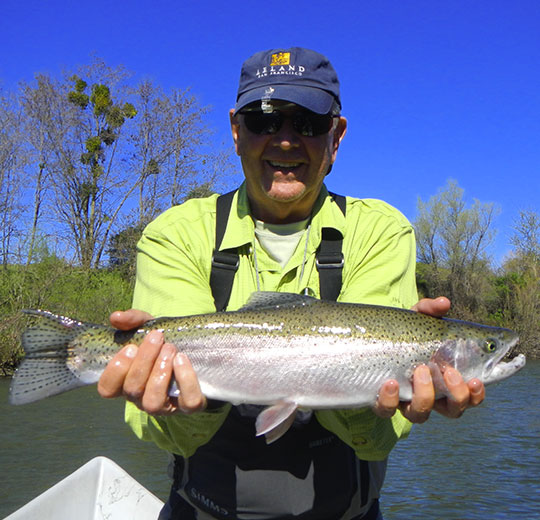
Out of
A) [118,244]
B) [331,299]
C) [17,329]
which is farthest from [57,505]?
[118,244]

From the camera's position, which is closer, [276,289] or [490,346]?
[490,346]

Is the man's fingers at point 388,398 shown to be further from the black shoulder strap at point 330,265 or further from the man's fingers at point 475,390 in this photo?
the black shoulder strap at point 330,265

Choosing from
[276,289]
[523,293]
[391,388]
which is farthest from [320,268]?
[523,293]

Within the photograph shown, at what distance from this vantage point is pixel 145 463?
10.3 meters

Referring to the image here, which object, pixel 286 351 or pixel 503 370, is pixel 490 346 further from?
pixel 286 351

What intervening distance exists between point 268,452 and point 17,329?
1626 cm

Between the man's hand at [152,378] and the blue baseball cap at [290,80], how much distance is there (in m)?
1.37

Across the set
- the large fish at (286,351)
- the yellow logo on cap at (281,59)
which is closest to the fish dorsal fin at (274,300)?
the large fish at (286,351)

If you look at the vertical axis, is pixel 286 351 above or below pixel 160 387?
above

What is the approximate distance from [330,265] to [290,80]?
1.00 m

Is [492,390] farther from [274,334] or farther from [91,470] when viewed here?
[274,334]

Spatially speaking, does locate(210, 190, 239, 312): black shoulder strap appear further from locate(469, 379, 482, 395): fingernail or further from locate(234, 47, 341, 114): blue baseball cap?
locate(469, 379, 482, 395): fingernail

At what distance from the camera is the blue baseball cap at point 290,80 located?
313 cm

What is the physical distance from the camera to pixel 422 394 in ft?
8.84
